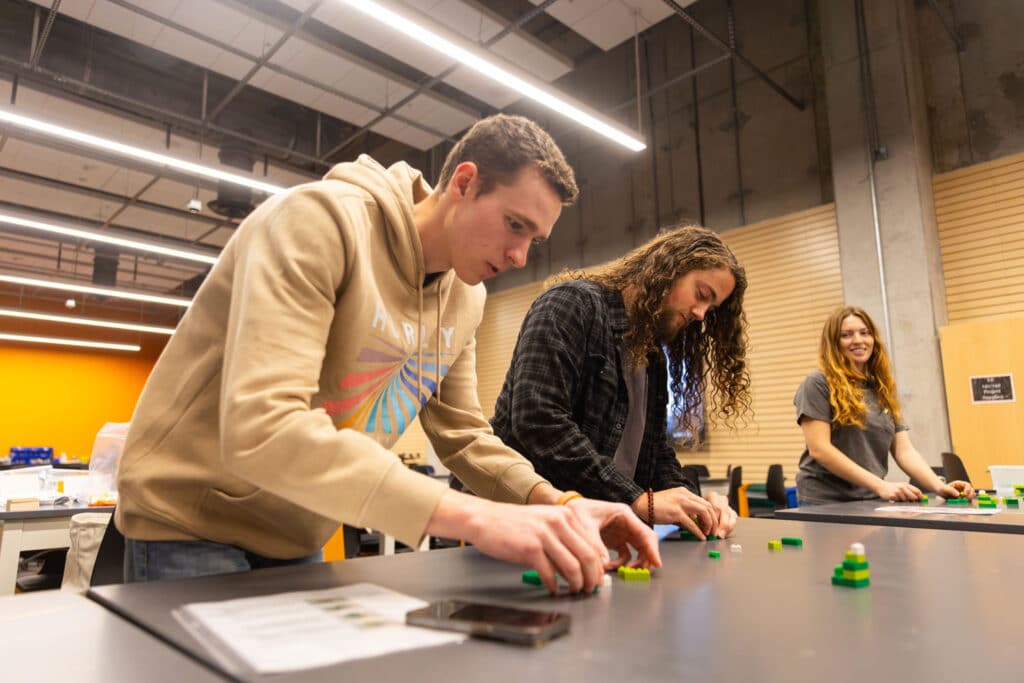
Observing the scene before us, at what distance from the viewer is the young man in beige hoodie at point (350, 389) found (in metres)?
0.76

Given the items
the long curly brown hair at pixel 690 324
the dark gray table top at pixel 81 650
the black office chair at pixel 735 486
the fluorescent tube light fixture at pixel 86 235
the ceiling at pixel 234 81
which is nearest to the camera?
the dark gray table top at pixel 81 650

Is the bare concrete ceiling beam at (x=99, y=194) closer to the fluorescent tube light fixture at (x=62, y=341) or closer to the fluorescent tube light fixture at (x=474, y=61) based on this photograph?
the fluorescent tube light fixture at (x=62, y=341)

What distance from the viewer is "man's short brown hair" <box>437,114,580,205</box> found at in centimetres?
111

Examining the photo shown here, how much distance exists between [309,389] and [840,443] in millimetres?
2417

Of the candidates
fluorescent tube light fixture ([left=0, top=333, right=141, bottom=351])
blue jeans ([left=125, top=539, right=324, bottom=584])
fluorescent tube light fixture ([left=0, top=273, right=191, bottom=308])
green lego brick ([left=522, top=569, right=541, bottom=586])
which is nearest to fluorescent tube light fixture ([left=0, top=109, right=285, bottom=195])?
blue jeans ([left=125, top=539, right=324, bottom=584])

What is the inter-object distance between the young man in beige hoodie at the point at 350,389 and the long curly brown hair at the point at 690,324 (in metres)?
0.54

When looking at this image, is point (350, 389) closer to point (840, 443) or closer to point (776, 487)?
point (840, 443)

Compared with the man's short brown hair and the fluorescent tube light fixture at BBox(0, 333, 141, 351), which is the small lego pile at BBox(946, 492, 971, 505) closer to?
the man's short brown hair

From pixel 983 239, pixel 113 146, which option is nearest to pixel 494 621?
pixel 113 146

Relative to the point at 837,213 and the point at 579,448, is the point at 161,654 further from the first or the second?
the point at 837,213

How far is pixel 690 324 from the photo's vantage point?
6.47ft

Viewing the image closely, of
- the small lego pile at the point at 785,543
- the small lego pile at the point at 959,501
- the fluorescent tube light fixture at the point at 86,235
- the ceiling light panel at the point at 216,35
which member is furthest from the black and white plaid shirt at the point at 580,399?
the ceiling light panel at the point at 216,35

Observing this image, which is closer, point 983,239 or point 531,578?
point 531,578

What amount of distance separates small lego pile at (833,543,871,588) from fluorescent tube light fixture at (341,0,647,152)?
11.4ft
